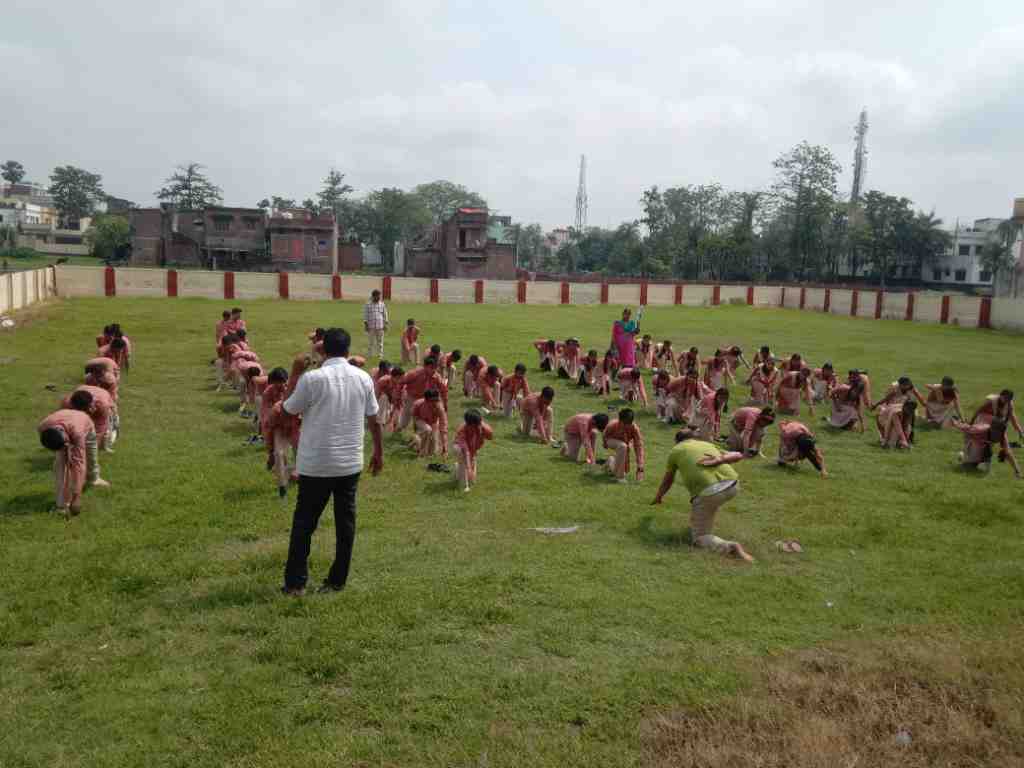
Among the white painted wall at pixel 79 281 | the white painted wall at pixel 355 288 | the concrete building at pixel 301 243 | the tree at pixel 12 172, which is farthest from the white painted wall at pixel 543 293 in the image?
the tree at pixel 12 172

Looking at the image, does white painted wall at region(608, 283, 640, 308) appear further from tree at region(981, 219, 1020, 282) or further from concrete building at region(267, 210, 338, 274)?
tree at region(981, 219, 1020, 282)

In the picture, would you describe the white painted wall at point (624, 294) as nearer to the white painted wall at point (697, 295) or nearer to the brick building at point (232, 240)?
the white painted wall at point (697, 295)

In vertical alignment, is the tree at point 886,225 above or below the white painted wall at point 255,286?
above

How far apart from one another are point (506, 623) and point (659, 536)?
9.81 feet

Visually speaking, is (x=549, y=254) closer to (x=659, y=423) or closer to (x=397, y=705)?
(x=659, y=423)

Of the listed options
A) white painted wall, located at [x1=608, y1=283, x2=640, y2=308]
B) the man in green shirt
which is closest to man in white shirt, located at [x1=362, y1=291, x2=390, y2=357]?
the man in green shirt

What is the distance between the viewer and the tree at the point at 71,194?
10400cm

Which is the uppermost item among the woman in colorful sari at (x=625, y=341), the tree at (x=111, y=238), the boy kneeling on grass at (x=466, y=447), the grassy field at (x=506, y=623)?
the tree at (x=111, y=238)

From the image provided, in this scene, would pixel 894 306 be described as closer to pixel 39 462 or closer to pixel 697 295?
pixel 697 295

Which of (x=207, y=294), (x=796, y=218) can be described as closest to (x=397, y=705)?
(x=207, y=294)

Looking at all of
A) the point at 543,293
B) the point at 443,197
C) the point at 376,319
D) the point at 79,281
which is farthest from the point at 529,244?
the point at 376,319

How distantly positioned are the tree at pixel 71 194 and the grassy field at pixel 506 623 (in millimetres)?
106449

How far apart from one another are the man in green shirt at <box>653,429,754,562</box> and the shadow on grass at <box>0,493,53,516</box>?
6991 millimetres

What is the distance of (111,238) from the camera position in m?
69.8
